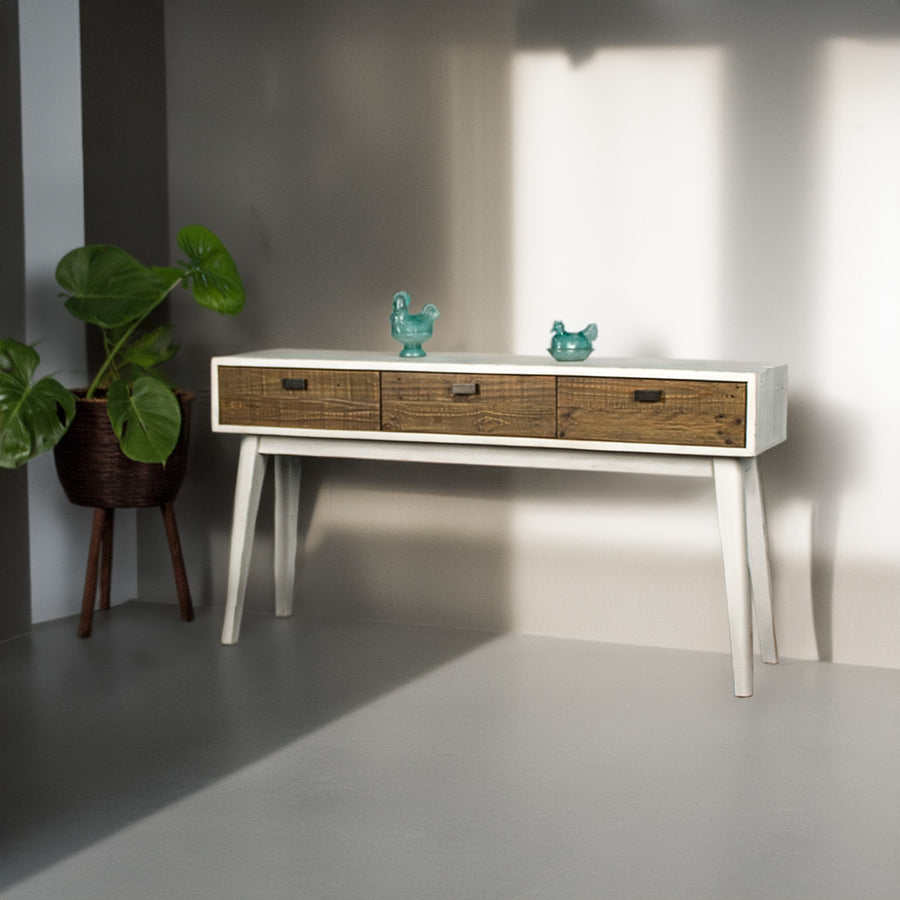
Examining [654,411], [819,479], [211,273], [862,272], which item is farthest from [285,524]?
[862,272]

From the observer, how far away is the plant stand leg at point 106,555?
13.0 feet

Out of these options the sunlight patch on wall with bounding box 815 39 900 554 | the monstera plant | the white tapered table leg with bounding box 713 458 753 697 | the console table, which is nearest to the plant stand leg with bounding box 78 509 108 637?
the monstera plant

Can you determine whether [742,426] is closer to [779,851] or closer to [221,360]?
[779,851]

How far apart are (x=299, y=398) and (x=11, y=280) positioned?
951 mm

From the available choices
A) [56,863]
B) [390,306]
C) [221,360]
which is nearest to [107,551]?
[221,360]

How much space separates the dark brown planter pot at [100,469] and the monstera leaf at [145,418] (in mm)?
146

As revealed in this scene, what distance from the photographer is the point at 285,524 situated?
3975 millimetres

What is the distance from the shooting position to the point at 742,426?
123 inches

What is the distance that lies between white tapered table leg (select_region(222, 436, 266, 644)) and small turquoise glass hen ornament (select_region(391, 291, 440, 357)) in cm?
49

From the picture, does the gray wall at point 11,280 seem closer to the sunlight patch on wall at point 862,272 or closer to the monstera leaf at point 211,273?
the monstera leaf at point 211,273

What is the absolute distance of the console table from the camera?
318 cm

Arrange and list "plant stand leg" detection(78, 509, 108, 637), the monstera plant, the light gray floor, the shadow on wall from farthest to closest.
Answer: "plant stand leg" detection(78, 509, 108, 637), the shadow on wall, the monstera plant, the light gray floor

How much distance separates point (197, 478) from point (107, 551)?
15.4 inches

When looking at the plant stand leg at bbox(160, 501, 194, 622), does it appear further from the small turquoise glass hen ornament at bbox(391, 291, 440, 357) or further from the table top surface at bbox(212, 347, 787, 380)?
the small turquoise glass hen ornament at bbox(391, 291, 440, 357)
